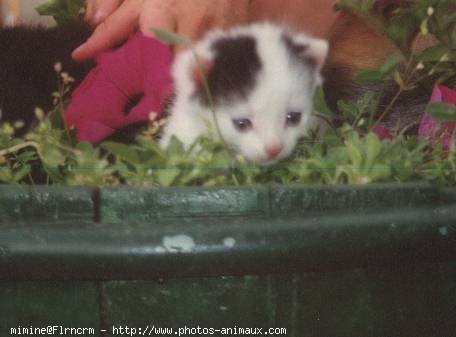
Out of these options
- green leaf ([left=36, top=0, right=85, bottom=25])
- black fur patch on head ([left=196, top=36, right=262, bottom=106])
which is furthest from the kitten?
green leaf ([left=36, top=0, right=85, bottom=25])

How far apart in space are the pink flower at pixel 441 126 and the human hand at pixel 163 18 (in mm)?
304

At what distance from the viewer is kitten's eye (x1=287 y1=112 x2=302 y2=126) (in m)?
0.92

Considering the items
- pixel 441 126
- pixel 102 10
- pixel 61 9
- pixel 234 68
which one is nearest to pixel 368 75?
pixel 441 126

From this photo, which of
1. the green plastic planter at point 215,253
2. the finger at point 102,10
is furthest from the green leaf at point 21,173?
the finger at point 102,10

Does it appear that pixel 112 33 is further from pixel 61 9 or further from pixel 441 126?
pixel 441 126

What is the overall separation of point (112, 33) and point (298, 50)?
258mm

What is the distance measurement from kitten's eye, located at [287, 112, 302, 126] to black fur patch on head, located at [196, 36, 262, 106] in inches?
2.4

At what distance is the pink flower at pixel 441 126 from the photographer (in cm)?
76

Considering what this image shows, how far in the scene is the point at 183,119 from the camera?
941 mm

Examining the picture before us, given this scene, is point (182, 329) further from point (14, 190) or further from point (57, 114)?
point (57, 114)

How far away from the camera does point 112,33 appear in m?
0.98

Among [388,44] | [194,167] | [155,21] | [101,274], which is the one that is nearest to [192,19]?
[155,21]

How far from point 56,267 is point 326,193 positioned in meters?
0.21

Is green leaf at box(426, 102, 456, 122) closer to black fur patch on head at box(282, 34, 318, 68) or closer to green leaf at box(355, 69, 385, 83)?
green leaf at box(355, 69, 385, 83)
